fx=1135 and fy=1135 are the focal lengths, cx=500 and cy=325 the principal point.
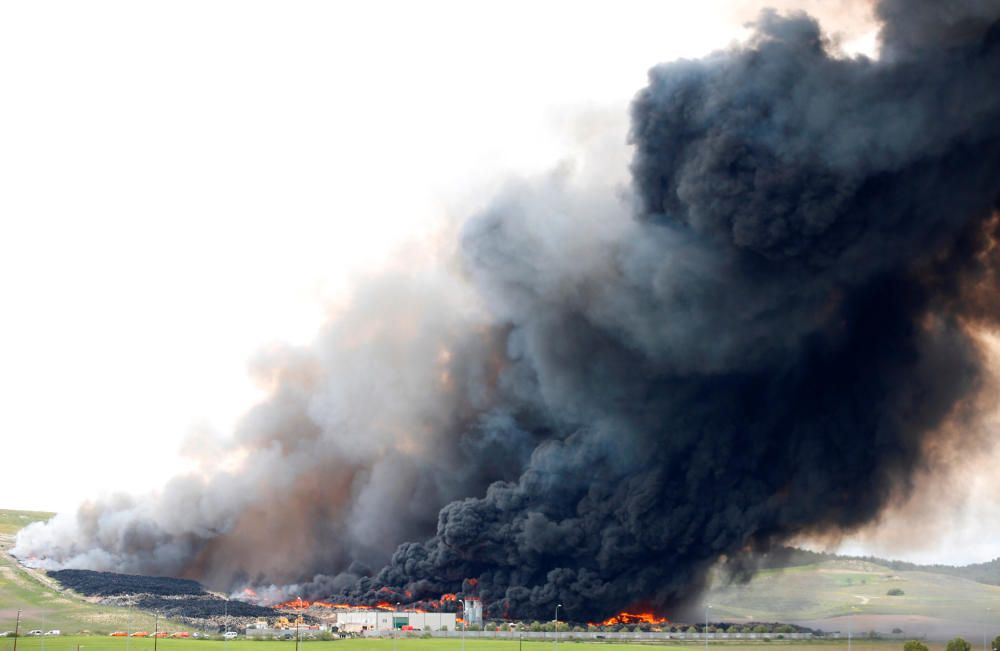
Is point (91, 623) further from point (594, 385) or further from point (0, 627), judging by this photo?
point (594, 385)

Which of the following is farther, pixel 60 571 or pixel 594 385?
pixel 60 571

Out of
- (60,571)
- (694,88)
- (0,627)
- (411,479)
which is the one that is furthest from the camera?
(60,571)

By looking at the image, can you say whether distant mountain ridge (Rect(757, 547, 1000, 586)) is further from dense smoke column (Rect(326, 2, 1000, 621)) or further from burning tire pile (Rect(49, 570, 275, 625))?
burning tire pile (Rect(49, 570, 275, 625))

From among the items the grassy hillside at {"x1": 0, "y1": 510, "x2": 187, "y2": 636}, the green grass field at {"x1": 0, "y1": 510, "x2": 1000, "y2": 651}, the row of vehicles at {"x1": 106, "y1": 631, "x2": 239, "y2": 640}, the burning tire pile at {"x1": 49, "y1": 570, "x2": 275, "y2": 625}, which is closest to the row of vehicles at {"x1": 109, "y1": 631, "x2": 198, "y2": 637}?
the row of vehicles at {"x1": 106, "y1": 631, "x2": 239, "y2": 640}

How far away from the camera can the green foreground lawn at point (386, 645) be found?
100 metres

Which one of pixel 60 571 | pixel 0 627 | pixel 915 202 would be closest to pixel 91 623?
pixel 0 627

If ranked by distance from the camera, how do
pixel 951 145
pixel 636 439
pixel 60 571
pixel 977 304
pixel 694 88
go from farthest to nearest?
pixel 60 571 → pixel 636 439 → pixel 977 304 → pixel 694 88 → pixel 951 145

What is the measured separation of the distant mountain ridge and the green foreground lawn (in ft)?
61.1

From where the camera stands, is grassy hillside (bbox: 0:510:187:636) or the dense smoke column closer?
the dense smoke column

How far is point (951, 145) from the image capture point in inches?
3691

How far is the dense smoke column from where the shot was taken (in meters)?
94.6

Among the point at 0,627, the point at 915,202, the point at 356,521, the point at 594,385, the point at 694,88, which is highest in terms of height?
the point at 694,88

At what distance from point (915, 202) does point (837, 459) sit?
97.1 ft

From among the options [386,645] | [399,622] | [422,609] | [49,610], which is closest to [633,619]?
[422,609]
